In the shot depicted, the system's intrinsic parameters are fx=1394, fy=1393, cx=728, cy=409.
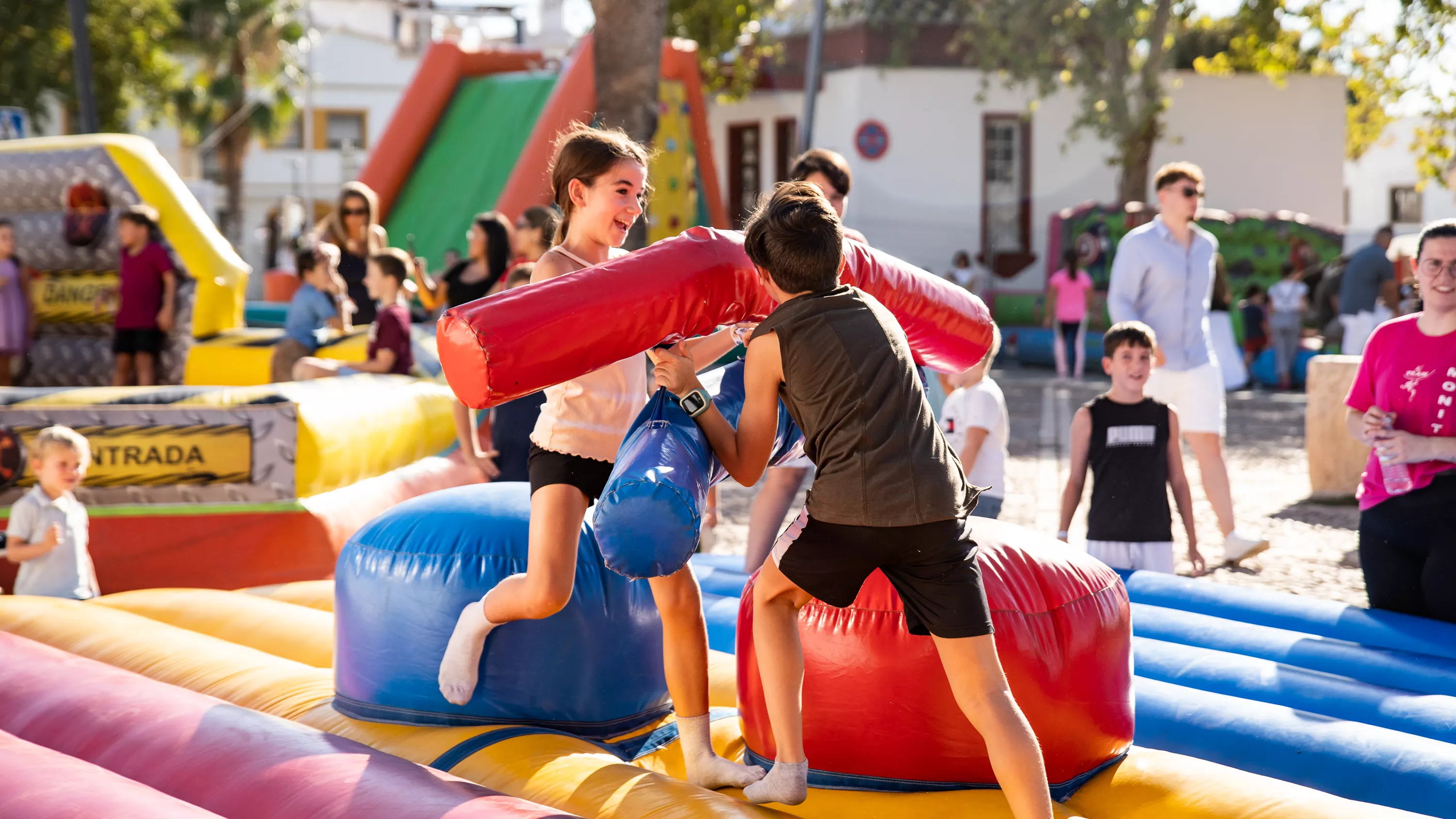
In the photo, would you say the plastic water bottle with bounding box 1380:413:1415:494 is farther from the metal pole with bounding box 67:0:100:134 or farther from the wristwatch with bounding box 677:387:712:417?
the metal pole with bounding box 67:0:100:134

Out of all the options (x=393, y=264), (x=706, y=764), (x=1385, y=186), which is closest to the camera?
(x=706, y=764)

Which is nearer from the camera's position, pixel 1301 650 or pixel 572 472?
pixel 572 472

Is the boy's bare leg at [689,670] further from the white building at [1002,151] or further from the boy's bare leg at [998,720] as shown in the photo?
the white building at [1002,151]

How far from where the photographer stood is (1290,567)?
627cm

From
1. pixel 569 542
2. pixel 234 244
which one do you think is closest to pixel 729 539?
pixel 569 542

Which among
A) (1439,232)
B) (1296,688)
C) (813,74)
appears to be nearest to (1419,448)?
(1439,232)

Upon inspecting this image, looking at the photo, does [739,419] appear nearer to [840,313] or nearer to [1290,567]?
[840,313]

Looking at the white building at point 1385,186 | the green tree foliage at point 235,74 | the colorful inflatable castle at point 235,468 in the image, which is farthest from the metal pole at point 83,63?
the white building at point 1385,186

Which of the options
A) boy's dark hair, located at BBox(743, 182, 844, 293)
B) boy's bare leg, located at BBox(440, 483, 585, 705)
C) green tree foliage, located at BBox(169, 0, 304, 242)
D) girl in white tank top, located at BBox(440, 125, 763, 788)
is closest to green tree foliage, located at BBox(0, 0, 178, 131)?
green tree foliage, located at BBox(169, 0, 304, 242)

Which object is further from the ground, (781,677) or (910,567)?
(910,567)

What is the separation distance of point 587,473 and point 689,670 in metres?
0.48

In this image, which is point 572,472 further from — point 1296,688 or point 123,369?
point 123,369

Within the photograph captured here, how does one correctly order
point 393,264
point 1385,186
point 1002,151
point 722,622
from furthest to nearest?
point 1385,186 < point 1002,151 < point 393,264 < point 722,622

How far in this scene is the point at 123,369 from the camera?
8414 millimetres
